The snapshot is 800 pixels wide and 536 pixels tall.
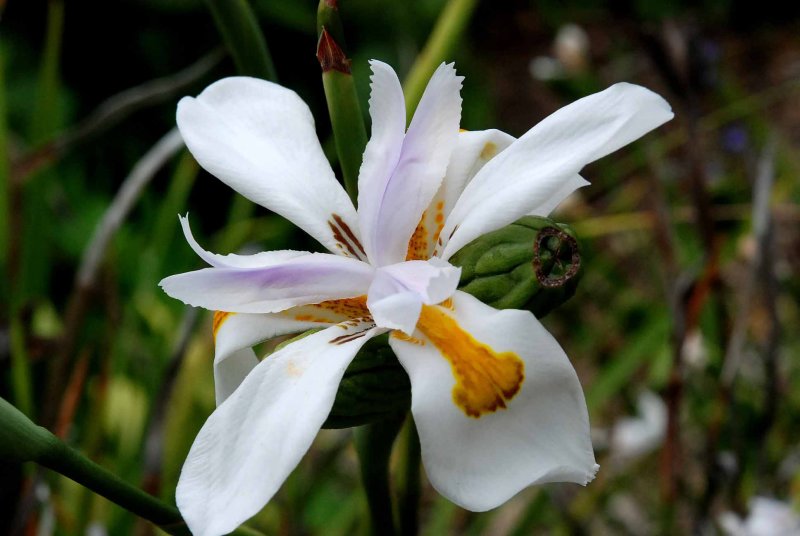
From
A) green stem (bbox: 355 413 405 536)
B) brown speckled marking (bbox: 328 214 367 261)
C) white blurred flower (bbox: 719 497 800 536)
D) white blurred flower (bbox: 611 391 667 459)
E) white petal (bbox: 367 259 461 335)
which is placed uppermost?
white petal (bbox: 367 259 461 335)

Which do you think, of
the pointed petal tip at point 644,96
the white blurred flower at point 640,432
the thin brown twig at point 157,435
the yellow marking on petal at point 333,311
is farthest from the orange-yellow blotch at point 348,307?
the white blurred flower at point 640,432

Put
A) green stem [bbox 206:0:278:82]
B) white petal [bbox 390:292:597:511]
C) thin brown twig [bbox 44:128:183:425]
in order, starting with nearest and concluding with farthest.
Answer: white petal [bbox 390:292:597:511] → green stem [bbox 206:0:278:82] → thin brown twig [bbox 44:128:183:425]

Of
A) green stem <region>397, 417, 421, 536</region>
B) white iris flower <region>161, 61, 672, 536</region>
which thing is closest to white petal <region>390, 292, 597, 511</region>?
white iris flower <region>161, 61, 672, 536</region>

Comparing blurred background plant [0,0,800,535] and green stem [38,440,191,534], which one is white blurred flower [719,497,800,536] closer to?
blurred background plant [0,0,800,535]

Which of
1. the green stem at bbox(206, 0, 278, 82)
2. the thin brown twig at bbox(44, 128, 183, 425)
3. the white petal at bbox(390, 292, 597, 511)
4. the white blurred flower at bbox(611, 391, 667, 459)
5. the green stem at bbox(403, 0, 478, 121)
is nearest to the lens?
the white petal at bbox(390, 292, 597, 511)

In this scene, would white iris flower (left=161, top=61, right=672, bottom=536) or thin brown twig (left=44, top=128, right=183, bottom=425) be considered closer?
white iris flower (left=161, top=61, right=672, bottom=536)

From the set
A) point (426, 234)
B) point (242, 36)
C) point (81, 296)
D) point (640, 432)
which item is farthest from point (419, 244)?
point (640, 432)

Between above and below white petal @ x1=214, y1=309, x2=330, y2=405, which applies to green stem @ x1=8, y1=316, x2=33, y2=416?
below
